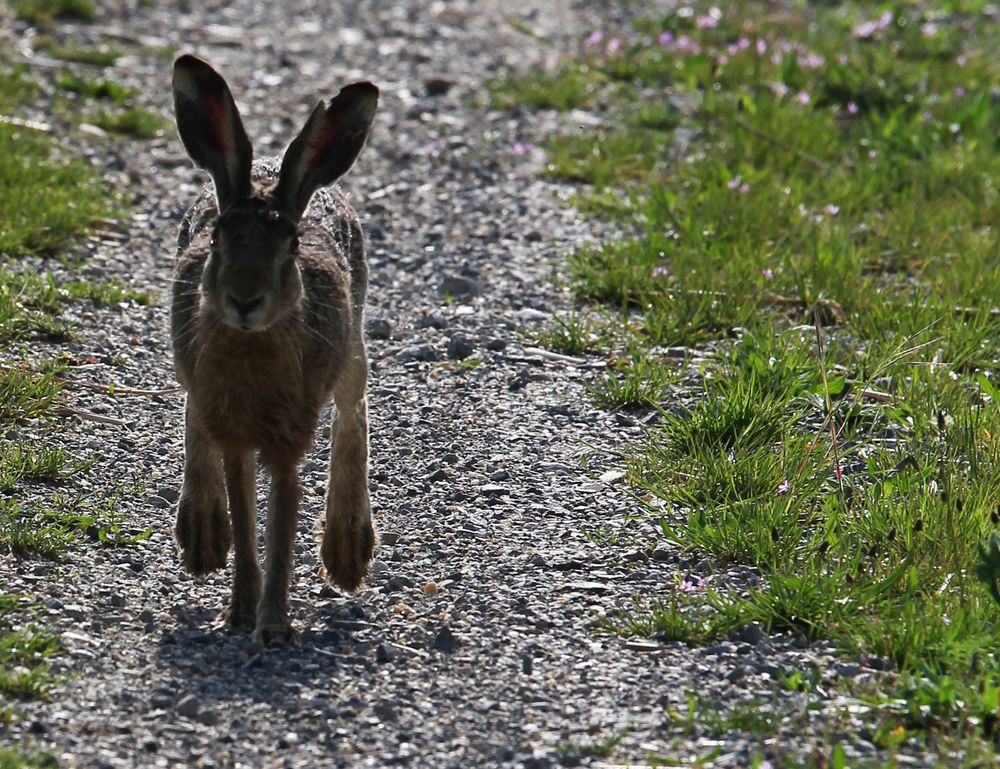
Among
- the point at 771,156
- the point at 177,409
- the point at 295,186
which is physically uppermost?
the point at 295,186

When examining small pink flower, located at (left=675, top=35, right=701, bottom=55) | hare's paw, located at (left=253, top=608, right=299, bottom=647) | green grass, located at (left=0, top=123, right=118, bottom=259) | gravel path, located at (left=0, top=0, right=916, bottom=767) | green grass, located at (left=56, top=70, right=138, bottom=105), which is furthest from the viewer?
small pink flower, located at (left=675, top=35, right=701, bottom=55)

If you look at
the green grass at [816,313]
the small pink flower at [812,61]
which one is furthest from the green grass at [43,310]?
Result: the small pink flower at [812,61]

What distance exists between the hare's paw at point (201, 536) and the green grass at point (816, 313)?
4.46ft

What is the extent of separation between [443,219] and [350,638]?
4.32 meters

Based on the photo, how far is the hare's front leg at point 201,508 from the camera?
5242 mm

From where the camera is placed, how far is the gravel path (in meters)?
4.21

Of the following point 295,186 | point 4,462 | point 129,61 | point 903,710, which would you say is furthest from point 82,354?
point 129,61

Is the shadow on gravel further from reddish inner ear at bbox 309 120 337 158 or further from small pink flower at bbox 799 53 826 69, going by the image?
small pink flower at bbox 799 53 826 69

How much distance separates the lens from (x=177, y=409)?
21.5 feet

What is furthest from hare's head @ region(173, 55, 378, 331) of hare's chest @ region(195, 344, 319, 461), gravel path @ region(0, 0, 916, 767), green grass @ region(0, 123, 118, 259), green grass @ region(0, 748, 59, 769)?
green grass @ region(0, 123, 118, 259)

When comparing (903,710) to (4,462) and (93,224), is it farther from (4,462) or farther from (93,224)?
(93,224)

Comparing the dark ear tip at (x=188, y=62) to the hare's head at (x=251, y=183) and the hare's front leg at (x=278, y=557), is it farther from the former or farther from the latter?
the hare's front leg at (x=278, y=557)

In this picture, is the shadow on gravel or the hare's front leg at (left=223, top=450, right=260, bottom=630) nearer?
the shadow on gravel

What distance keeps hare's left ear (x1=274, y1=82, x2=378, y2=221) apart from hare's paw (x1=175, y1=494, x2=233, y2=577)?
1.03m
